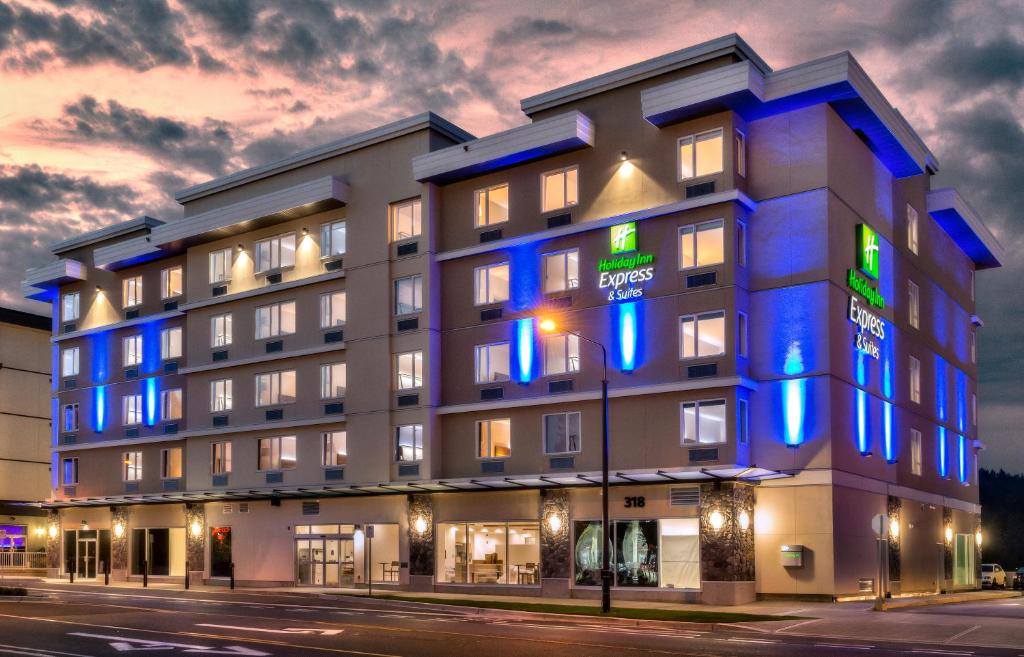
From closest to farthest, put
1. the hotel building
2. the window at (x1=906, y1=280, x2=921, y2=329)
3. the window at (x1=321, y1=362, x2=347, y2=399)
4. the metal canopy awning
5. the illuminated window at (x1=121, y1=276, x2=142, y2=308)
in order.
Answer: the metal canopy awning, the hotel building, the window at (x1=906, y1=280, x2=921, y2=329), the window at (x1=321, y1=362, x2=347, y2=399), the illuminated window at (x1=121, y1=276, x2=142, y2=308)

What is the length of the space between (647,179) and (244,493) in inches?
954

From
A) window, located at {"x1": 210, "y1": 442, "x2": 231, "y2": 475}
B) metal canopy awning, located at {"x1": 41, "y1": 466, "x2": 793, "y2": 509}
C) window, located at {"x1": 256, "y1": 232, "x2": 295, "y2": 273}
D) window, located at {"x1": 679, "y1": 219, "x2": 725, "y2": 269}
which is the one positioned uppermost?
window, located at {"x1": 256, "y1": 232, "x2": 295, "y2": 273}

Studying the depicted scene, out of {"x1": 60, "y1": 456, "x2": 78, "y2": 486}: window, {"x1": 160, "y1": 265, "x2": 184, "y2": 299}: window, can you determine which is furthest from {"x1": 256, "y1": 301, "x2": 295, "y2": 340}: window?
{"x1": 60, "y1": 456, "x2": 78, "y2": 486}: window

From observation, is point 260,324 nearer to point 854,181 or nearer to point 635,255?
point 635,255

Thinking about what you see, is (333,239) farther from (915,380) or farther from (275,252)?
(915,380)

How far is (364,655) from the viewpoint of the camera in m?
22.2

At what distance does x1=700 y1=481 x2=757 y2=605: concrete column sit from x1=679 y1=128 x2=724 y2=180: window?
443 inches

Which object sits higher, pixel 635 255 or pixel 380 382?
pixel 635 255

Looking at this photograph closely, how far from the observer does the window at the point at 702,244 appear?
4191cm

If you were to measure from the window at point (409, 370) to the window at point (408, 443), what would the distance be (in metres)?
1.77

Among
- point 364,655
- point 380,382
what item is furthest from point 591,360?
point 364,655

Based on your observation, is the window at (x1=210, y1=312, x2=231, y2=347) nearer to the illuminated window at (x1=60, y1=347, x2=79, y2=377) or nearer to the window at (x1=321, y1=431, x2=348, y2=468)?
the window at (x1=321, y1=431, x2=348, y2=468)

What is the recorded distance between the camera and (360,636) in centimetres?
2647

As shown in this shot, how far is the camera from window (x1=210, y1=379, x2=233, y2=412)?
5681 centimetres
